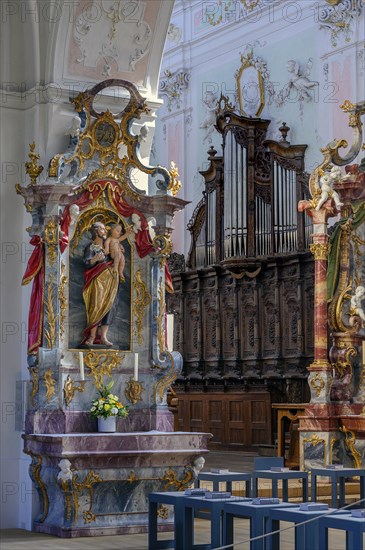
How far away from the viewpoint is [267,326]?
18000 mm

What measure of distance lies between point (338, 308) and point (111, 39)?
4.96 meters

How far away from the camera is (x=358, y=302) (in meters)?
14.1

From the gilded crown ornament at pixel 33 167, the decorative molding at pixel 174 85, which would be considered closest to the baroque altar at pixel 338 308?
the gilded crown ornament at pixel 33 167

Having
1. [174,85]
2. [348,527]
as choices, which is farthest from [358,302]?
[174,85]

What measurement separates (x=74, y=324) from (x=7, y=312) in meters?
0.65

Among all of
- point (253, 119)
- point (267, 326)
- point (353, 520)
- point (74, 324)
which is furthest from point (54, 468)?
point (253, 119)

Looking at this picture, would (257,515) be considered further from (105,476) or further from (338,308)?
(338,308)

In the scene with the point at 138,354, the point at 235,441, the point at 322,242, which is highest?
the point at 322,242

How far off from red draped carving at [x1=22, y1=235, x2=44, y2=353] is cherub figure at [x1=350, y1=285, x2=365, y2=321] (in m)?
5.20

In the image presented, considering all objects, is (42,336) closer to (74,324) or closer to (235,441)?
(74,324)

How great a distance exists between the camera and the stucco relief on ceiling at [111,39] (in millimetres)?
10523

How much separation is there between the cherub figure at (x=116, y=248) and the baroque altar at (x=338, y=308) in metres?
4.26

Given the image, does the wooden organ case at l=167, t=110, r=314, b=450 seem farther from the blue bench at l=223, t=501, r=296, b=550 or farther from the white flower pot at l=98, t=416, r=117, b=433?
the blue bench at l=223, t=501, r=296, b=550

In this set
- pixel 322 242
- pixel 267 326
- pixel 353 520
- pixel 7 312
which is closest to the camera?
pixel 353 520
